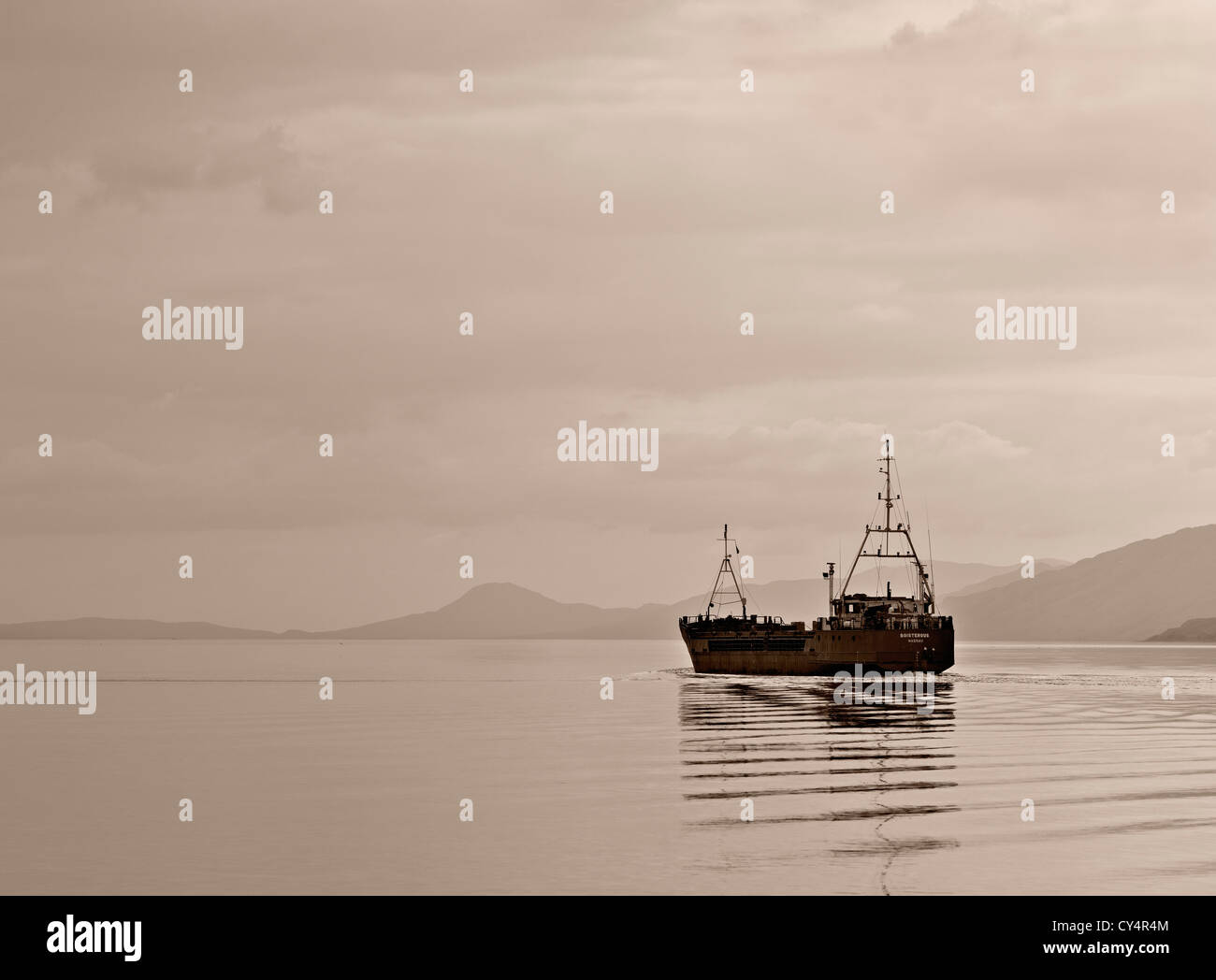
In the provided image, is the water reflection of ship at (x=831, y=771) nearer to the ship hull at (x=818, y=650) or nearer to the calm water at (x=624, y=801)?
the calm water at (x=624, y=801)

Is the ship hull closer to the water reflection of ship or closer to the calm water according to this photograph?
the water reflection of ship

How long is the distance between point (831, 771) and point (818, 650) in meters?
79.3

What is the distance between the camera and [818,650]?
122562mm

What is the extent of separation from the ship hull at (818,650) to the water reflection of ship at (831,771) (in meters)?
35.0

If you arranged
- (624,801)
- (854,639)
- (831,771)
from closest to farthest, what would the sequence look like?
(624,801), (831,771), (854,639)

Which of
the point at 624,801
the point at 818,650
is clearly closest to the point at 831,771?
the point at 624,801

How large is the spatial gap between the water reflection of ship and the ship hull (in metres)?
35.0

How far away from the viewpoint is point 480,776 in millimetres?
46500

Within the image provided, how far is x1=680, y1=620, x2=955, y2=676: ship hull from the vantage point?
386ft

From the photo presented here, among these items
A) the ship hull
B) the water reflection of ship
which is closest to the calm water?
the water reflection of ship

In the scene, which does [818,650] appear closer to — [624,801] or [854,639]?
[854,639]

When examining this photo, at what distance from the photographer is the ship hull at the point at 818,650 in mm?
117688

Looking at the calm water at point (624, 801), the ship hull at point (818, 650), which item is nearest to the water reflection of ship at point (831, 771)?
the calm water at point (624, 801)
